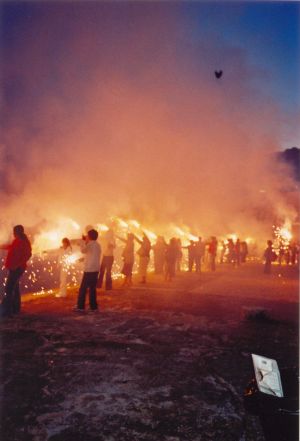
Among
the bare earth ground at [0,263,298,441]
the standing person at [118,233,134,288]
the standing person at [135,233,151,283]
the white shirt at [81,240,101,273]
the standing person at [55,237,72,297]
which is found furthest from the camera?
the standing person at [135,233,151,283]

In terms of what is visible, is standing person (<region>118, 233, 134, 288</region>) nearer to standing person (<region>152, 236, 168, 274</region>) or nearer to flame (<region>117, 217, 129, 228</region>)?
standing person (<region>152, 236, 168, 274</region>)

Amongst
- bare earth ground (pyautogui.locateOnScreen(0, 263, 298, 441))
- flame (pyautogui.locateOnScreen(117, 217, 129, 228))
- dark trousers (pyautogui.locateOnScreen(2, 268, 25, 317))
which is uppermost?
flame (pyautogui.locateOnScreen(117, 217, 129, 228))

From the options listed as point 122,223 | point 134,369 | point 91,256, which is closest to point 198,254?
point 91,256

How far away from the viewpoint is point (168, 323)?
21.2 feet

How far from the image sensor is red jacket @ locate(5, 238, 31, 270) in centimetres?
673

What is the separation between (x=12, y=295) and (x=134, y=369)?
3.42m

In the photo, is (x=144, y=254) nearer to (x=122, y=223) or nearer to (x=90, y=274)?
(x=90, y=274)

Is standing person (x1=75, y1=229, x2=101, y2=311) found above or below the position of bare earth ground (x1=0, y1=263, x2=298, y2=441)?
above

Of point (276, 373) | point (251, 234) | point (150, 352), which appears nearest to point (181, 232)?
point (251, 234)

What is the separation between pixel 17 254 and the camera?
6824mm

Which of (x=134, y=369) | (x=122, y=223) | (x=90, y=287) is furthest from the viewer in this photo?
(x=122, y=223)

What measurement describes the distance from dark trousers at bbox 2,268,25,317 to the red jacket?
127 millimetres

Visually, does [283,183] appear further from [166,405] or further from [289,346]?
[166,405]

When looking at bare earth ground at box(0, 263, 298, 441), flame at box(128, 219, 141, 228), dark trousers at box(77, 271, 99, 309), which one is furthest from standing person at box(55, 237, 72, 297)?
flame at box(128, 219, 141, 228)
